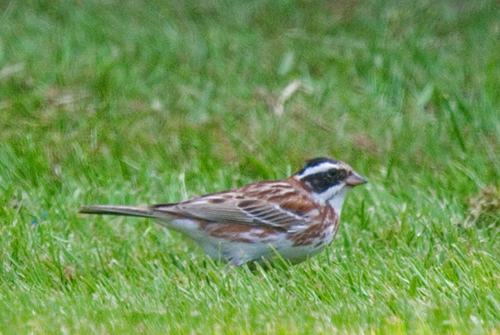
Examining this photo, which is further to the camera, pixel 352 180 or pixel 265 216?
pixel 352 180

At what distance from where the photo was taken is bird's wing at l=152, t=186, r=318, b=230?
21.7 ft

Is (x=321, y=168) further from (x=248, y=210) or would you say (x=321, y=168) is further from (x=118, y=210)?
(x=118, y=210)

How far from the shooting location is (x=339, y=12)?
39.5ft

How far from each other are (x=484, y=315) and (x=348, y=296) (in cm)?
74

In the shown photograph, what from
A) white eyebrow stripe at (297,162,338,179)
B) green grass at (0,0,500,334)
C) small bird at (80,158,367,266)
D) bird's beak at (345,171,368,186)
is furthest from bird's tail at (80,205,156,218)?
bird's beak at (345,171,368,186)

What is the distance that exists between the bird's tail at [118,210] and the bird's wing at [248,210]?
5cm

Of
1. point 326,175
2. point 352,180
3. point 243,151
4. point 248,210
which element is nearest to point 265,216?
point 248,210

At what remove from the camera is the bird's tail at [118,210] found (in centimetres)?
654

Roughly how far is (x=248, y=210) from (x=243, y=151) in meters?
2.01

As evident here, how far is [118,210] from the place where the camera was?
6.57 m

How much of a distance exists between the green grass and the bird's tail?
10.0 inches

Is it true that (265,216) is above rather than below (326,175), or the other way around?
below

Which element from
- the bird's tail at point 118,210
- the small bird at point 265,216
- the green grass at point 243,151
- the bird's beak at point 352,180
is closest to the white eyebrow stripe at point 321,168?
the small bird at point 265,216

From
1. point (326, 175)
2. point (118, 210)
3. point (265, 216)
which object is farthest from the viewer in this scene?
point (326, 175)
